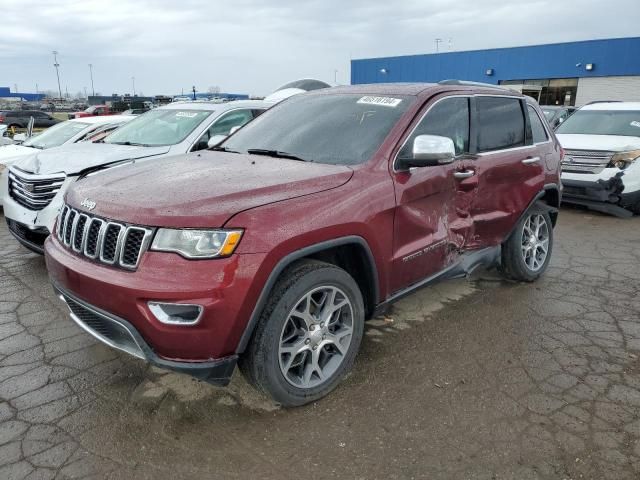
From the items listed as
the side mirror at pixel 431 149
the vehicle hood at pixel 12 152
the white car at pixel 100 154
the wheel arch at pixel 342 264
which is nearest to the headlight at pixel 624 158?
the white car at pixel 100 154

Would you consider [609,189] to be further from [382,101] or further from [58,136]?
[58,136]

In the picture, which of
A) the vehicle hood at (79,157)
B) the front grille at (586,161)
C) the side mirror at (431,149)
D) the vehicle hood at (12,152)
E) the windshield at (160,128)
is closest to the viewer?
the side mirror at (431,149)

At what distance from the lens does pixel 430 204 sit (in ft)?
11.6

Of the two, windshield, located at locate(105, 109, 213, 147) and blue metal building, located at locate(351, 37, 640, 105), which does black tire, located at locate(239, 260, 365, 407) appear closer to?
windshield, located at locate(105, 109, 213, 147)

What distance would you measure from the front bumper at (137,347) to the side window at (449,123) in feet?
6.10

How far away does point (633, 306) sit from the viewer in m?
4.50

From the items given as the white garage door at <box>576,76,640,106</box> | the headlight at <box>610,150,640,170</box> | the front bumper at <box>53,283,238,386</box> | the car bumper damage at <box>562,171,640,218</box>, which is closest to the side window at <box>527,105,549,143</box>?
the car bumper damage at <box>562,171,640,218</box>

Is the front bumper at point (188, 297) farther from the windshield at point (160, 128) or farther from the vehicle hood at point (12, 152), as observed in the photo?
the vehicle hood at point (12, 152)

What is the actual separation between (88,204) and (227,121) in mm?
3943

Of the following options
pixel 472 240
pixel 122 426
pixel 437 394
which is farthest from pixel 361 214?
pixel 122 426

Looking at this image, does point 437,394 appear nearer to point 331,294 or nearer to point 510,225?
point 331,294

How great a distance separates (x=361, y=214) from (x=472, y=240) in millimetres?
1492

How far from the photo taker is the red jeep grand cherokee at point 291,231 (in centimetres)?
246

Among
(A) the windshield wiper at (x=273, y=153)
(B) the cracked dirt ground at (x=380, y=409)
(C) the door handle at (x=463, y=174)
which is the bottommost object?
(B) the cracked dirt ground at (x=380, y=409)
